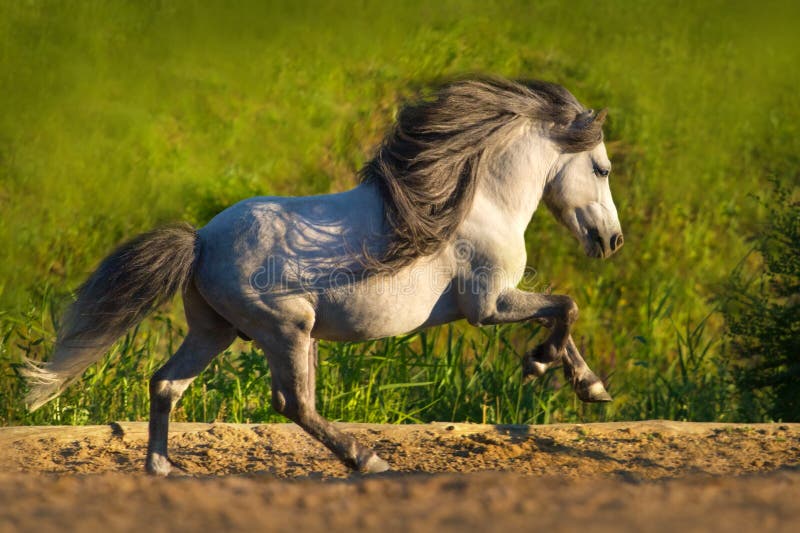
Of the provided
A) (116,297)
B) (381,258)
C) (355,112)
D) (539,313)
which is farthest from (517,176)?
(355,112)

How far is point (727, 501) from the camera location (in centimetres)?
303

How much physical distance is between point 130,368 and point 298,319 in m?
2.10

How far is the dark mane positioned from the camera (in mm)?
4324

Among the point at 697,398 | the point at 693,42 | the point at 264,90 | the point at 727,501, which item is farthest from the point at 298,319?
the point at 693,42

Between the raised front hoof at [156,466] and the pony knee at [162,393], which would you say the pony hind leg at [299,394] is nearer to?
the pony knee at [162,393]

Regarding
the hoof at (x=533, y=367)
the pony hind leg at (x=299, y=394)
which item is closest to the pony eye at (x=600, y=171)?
the hoof at (x=533, y=367)

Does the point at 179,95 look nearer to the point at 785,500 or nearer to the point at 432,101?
the point at 432,101

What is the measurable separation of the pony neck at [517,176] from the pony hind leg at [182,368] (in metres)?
1.22

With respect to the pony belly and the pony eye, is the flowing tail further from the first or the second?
the pony eye

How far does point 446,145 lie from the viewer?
4480mm

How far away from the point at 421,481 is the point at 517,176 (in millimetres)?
1620

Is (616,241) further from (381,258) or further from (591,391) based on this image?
(381,258)

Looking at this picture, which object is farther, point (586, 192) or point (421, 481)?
point (586, 192)

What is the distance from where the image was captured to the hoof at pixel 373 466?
4.38 m
